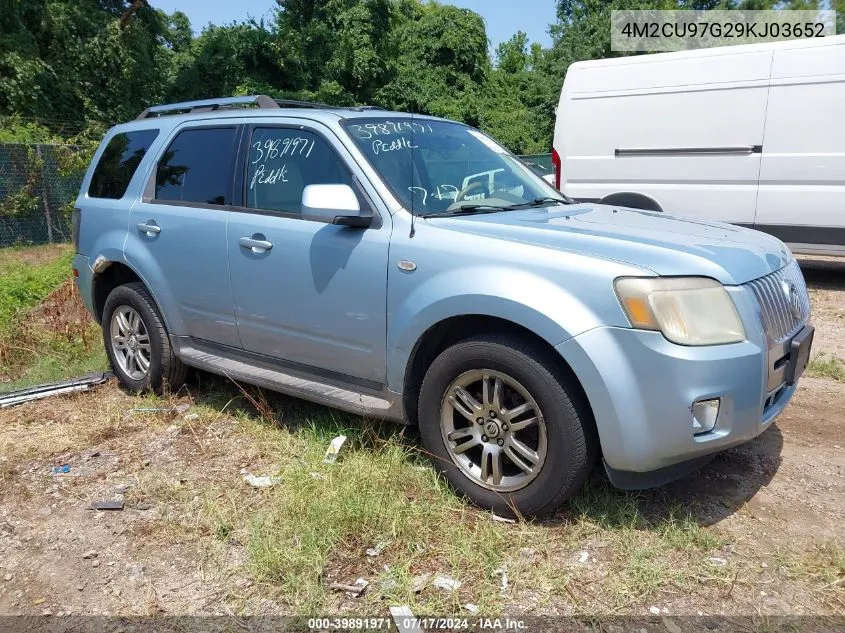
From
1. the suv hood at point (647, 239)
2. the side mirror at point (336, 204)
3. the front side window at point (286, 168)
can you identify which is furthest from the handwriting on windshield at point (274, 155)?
the suv hood at point (647, 239)

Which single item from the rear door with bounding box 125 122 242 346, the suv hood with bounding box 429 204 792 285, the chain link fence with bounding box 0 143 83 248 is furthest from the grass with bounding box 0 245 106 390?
the suv hood with bounding box 429 204 792 285

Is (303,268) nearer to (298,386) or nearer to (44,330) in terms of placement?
(298,386)

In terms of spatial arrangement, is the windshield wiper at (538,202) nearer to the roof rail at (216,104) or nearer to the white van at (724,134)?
the roof rail at (216,104)

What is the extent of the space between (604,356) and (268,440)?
2200mm

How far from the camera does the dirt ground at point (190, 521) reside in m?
2.62

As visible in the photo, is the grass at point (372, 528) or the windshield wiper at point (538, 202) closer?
the grass at point (372, 528)

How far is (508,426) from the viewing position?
9.87ft

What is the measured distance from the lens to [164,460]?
3.92 meters

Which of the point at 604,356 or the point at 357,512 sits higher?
the point at 604,356

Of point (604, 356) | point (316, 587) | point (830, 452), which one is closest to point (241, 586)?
point (316, 587)

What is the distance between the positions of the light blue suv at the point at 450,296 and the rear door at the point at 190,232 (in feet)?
0.05

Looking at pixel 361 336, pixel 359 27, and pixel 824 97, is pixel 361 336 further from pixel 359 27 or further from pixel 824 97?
pixel 359 27

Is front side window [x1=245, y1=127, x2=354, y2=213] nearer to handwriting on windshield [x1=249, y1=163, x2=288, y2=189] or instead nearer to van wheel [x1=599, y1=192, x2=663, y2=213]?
handwriting on windshield [x1=249, y1=163, x2=288, y2=189]

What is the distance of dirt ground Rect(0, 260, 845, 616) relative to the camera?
2.62 meters
